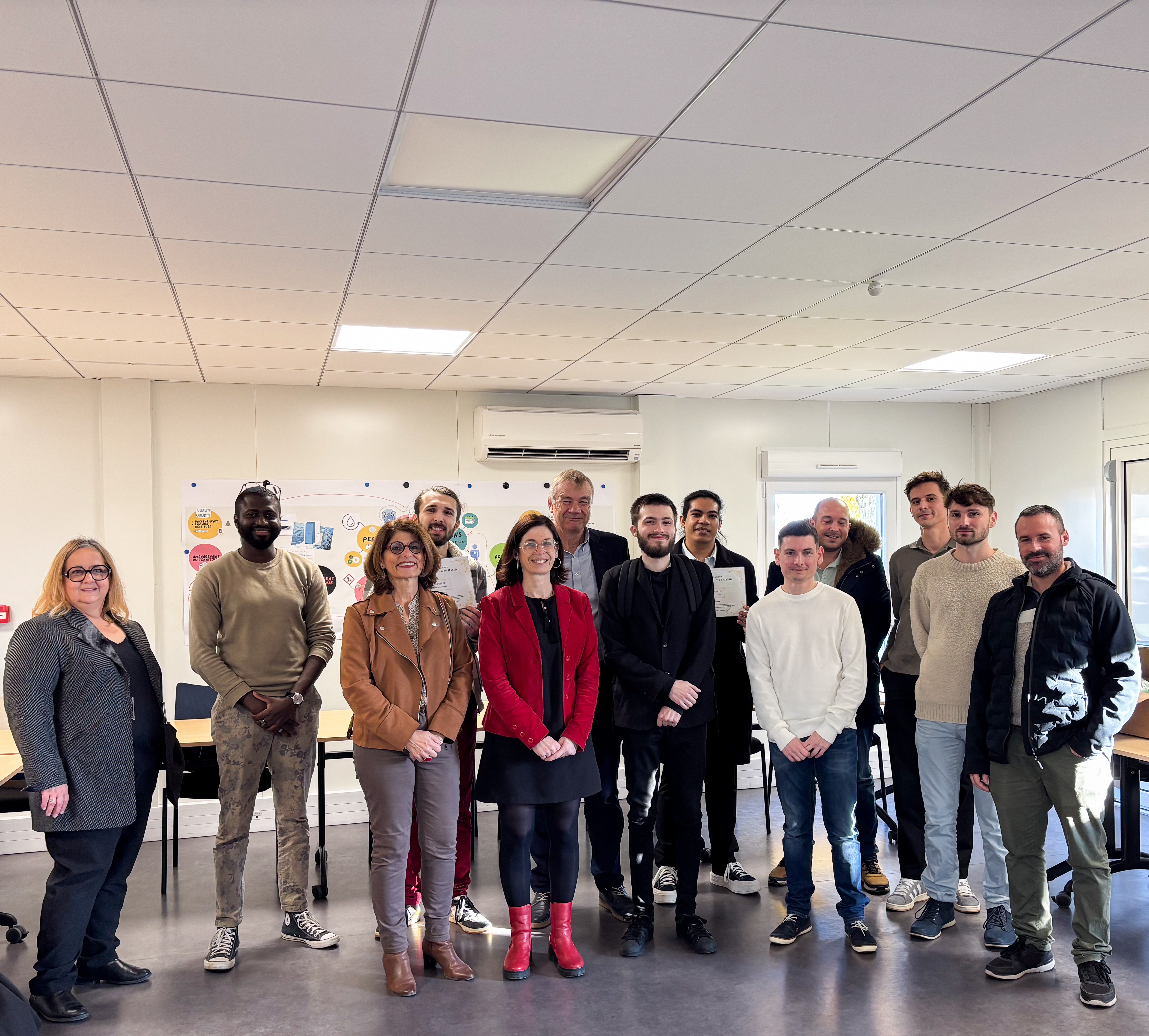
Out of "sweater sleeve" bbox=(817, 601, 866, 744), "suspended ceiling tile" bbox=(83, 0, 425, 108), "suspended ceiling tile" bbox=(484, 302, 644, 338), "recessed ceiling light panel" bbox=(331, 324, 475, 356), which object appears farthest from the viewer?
"recessed ceiling light panel" bbox=(331, 324, 475, 356)

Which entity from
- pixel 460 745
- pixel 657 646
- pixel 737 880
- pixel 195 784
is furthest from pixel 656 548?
pixel 195 784

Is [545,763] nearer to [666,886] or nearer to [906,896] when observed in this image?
[666,886]

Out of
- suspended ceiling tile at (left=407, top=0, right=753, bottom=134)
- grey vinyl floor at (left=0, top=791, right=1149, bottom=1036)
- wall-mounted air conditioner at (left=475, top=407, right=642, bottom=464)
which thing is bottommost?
grey vinyl floor at (left=0, top=791, right=1149, bottom=1036)

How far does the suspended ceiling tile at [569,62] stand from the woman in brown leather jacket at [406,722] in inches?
59.4

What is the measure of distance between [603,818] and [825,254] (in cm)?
227

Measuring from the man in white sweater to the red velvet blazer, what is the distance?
68 cm

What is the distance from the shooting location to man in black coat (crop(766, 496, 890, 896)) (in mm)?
4078

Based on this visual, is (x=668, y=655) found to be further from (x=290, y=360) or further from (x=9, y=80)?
(x=290, y=360)

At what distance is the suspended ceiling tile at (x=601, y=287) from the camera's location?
3729 millimetres

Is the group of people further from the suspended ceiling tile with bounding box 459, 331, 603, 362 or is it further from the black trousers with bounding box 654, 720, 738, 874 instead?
the suspended ceiling tile with bounding box 459, 331, 603, 362

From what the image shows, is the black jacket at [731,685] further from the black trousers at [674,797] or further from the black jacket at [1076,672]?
the black jacket at [1076,672]

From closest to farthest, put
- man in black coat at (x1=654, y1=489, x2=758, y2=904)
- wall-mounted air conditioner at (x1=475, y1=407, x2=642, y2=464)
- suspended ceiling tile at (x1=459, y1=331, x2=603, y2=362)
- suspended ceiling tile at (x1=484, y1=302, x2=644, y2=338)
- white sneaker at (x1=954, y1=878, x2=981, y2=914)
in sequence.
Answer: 1. white sneaker at (x1=954, y1=878, x2=981, y2=914)
2. man in black coat at (x1=654, y1=489, x2=758, y2=904)
3. suspended ceiling tile at (x1=484, y1=302, x2=644, y2=338)
4. suspended ceiling tile at (x1=459, y1=331, x2=603, y2=362)
5. wall-mounted air conditioner at (x1=475, y1=407, x2=642, y2=464)

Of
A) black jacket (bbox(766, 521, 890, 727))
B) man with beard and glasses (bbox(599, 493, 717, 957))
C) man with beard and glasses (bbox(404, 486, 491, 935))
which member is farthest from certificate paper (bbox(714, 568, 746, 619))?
man with beard and glasses (bbox(404, 486, 491, 935))

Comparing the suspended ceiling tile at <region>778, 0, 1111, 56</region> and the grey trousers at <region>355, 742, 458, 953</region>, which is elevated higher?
the suspended ceiling tile at <region>778, 0, 1111, 56</region>
